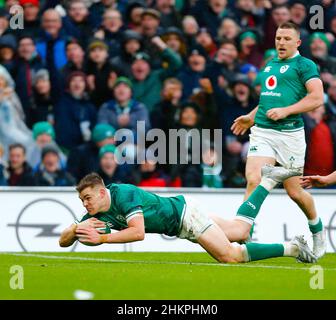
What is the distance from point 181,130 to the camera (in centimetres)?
1498

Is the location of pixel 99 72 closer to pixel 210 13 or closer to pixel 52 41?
pixel 52 41

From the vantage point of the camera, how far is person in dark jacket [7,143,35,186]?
14.5m

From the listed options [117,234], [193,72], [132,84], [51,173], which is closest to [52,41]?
[132,84]

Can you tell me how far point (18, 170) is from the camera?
14492mm

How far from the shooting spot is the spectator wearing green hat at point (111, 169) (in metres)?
14.4

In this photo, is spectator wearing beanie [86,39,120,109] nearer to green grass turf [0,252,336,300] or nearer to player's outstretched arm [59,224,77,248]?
green grass turf [0,252,336,300]

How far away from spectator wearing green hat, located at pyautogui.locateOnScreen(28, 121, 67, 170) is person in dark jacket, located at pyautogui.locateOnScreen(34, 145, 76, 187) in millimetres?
133

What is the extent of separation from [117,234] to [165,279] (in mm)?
722

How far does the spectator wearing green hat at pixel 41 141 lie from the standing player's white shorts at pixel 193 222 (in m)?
5.02

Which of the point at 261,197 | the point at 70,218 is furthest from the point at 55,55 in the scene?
the point at 261,197

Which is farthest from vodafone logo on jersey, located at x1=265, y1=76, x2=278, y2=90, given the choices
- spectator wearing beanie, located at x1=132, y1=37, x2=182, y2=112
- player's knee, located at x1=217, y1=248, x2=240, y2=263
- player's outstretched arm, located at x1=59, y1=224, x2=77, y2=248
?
spectator wearing beanie, located at x1=132, y1=37, x2=182, y2=112

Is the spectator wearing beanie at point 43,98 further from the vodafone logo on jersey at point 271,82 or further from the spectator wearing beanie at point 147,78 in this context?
the vodafone logo on jersey at point 271,82

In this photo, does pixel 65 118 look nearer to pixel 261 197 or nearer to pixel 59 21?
pixel 59 21

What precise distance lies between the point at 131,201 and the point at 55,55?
6670mm
